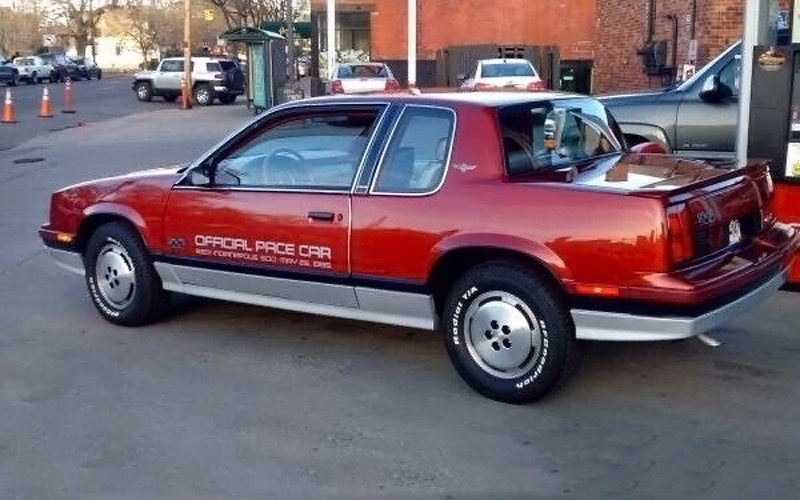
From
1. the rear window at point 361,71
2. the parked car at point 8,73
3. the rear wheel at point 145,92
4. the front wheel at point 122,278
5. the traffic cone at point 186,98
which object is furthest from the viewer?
the parked car at point 8,73

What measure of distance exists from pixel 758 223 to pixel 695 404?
3.66ft

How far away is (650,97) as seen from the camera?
10.6m

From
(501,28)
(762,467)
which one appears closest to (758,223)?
(762,467)

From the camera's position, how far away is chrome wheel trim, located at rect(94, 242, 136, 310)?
269 inches

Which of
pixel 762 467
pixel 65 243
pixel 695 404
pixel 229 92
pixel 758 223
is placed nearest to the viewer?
pixel 762 467

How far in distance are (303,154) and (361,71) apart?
23128 millimetres

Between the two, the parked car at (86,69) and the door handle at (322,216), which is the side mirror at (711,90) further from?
the parked car at (86,69)

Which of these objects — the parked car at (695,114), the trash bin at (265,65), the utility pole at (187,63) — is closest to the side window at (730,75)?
the parked car at (695,114)

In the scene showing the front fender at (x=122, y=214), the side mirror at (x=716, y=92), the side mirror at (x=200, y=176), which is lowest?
the front fender at (x=122, y=214)

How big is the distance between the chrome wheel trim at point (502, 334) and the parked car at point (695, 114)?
5.61m

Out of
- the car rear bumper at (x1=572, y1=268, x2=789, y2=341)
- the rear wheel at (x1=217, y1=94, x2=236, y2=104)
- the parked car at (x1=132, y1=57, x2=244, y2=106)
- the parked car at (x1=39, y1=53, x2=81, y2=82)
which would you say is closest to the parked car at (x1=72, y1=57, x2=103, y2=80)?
the parked car at (x1=39, y1=53, x2=81, y2=82)

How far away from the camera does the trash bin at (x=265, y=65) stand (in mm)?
31078

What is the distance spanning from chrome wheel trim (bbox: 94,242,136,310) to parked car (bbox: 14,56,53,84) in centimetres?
5407

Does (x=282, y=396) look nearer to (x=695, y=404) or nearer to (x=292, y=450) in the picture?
(x=292, y=450)
